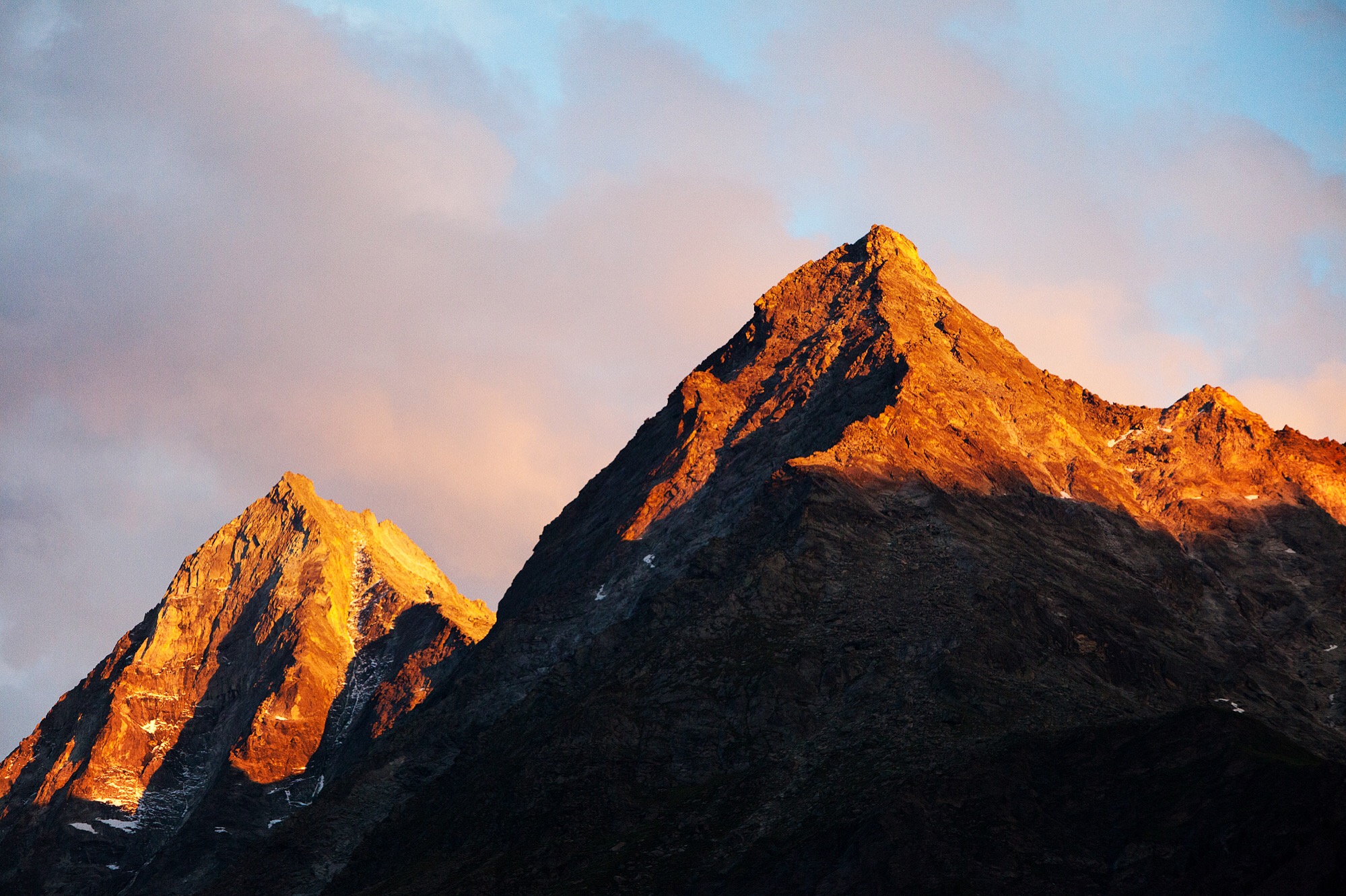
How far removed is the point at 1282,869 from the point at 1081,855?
23.4 metres

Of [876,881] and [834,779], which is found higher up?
[834,779]

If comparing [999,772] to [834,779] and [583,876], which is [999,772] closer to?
[834,779]

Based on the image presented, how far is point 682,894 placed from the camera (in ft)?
599

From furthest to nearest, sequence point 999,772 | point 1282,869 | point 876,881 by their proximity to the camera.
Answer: point 999,772, point 876,881, point 1282,869

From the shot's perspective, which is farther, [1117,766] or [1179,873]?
[1117,766]

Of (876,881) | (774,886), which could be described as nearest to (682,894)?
(774,886)

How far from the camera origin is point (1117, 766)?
7402 inches

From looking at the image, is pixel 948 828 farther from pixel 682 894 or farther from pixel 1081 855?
pixel 682 894

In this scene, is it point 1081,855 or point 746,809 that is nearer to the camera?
point 1081,855

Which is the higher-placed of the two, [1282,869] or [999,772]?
[999,772]

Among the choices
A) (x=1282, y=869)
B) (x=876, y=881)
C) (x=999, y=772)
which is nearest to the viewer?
(x=1282, y=869)

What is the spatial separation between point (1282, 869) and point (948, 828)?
37150 millimetres

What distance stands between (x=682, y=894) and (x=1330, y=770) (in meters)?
72.5

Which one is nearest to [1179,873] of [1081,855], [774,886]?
[1081,855]
